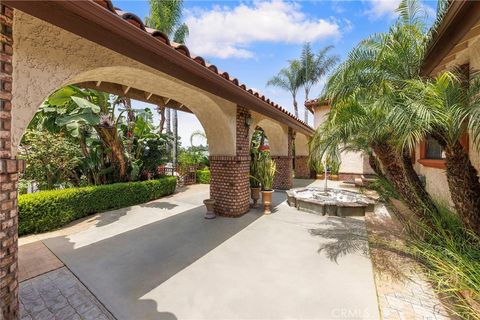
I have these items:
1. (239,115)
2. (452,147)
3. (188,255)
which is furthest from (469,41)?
(188,255)

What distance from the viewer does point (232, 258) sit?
4625mm

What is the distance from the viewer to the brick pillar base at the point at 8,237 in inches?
93.0

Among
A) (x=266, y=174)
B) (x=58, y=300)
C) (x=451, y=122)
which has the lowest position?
(x=58, y=300)

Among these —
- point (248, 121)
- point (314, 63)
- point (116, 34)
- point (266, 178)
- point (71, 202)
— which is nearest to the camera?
point (116, 34)

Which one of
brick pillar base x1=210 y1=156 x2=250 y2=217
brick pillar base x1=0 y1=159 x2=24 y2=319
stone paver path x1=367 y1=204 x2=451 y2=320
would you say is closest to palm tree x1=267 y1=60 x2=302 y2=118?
brick pillar base x1=210 y1=156 x2=250 y2=217

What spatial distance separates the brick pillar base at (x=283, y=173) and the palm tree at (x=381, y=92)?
25.6 feet

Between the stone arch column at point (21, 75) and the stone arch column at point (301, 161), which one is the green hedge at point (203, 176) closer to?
the stone arch column at point (301, 161)

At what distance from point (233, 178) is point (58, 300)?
4946mm

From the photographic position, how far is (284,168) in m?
13.1

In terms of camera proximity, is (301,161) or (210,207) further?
(301,161)

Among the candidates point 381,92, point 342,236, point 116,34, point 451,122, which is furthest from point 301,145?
point 116,34

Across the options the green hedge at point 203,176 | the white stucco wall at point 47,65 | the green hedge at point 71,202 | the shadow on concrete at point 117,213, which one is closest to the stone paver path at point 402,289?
the white stucco wall at point 47,65

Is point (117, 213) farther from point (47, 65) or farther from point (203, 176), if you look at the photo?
point (203, 176)

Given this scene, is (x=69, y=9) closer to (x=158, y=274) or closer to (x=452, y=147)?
(x=158, y=274)
